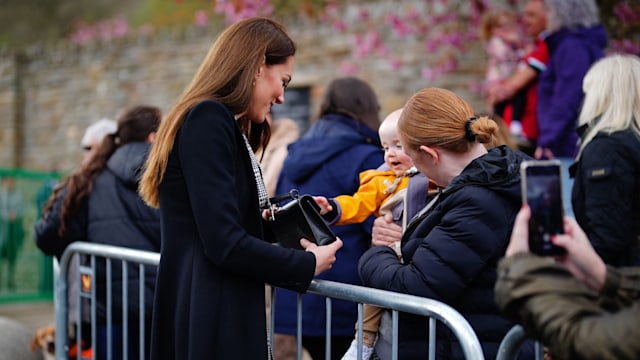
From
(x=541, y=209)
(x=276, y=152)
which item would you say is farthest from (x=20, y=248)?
(x=541, y=209)

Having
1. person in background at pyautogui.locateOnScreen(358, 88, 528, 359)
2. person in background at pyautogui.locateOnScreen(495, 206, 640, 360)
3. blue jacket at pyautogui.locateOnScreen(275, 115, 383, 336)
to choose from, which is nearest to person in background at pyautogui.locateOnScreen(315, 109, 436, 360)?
person in background at pyautogui.locateOnScreen(358, 88, 528, 359)

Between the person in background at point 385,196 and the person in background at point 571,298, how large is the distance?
118 cm

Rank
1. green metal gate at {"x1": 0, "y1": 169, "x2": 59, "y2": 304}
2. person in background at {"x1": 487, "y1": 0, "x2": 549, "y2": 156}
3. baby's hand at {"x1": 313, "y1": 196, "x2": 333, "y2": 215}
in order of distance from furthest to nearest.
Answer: green metal gate at {"x1": 0, "y1": 169, "x2": 59, "y2": 304} → person in background at {"x1": 487, "y1": 0, "x2": 549, "y2": 156} → baby's hand at {"x1": 313, "y1": 196, "x2": 333, "y2": 215}

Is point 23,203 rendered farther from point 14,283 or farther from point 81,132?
point 81,132

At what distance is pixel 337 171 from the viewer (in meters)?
4.02

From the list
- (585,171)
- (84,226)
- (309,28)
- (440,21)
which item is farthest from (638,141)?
(309,28)

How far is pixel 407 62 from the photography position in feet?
36.1

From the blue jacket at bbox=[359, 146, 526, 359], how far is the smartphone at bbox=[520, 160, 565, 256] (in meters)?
0.77

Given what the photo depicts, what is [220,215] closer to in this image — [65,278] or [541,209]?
[541,209]

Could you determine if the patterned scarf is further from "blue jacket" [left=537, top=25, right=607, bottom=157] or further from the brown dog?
"blue jacket" [left=537, top=25, right=607, bottom=157]

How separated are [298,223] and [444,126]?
60 cm

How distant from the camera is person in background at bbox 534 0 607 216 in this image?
5465mm

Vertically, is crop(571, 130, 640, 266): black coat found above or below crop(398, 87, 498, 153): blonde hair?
below

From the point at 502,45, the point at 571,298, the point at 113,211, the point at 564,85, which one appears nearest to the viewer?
the point at 571,298
